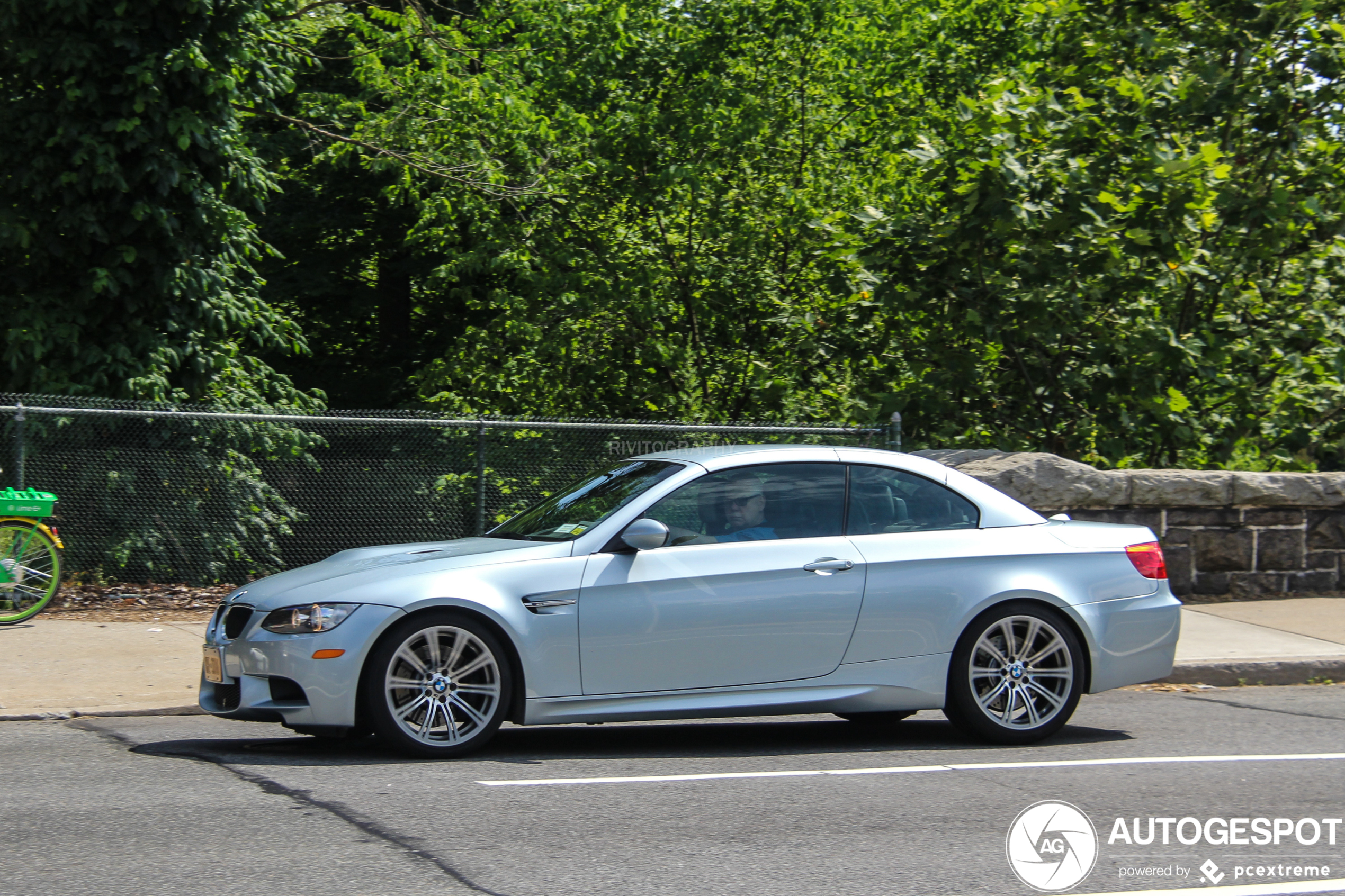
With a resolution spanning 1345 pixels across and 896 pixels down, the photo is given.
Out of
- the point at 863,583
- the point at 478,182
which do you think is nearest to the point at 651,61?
the point at 478,182

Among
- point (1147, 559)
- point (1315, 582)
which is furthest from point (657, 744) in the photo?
point (1315, 582)

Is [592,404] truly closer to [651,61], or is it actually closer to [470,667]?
[651,61]

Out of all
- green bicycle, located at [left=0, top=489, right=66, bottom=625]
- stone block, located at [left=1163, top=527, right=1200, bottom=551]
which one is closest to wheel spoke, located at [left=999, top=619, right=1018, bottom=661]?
stone block, located at [left=1163, top=527, right=1200, bottom=551]

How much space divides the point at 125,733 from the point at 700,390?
10588 mm

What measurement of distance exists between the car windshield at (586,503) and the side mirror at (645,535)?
32 centimetres

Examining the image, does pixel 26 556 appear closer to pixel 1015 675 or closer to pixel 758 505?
pixel 758 505

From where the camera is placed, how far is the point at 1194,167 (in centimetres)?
1245

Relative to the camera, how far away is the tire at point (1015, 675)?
6.97 metres

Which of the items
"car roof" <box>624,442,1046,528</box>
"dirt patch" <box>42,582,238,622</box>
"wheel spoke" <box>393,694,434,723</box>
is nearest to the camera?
"wheel spoke" <box>393,694,434,723</box>

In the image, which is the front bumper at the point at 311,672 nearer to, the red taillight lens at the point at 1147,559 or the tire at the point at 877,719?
the tire at the point at 877,719

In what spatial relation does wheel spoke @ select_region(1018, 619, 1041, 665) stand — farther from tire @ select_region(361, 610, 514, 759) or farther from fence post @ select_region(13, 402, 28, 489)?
fence post @ select_region(13, 402, 28, 489)

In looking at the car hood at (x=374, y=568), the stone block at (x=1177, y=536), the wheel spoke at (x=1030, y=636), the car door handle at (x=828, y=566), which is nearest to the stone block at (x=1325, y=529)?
the stone block at (x=1177, y=536)

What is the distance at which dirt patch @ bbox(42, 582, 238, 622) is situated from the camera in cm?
1076

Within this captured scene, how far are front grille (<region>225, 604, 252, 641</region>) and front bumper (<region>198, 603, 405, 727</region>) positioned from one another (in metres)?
0.21
